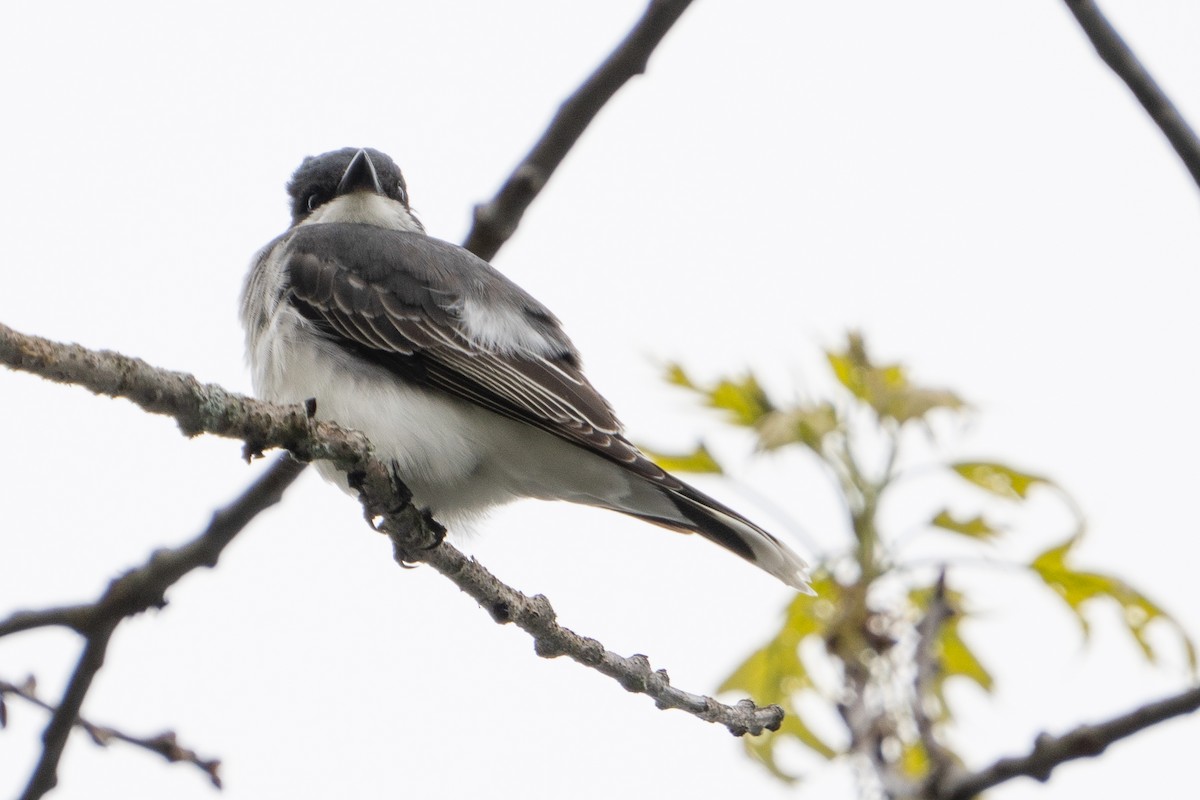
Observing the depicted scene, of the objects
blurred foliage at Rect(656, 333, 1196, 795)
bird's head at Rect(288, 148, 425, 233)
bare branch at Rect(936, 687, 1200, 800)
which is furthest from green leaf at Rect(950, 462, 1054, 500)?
bird's head at Rect(288, 148, 425, 233)

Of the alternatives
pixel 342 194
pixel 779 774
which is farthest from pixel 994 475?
pixel 342 194

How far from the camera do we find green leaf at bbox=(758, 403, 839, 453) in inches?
152

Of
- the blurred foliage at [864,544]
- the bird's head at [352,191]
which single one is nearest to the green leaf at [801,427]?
the blurred foliage at [864,544]

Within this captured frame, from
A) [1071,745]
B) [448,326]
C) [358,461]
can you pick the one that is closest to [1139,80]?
[1071,745]

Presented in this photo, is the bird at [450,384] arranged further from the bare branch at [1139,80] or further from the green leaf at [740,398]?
the bare branch at [1139,80]

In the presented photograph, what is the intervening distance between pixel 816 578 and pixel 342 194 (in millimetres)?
2850

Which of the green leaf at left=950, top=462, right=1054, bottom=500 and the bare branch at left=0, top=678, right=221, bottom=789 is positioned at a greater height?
the green leaf at left=950, top=462, right=1054, bottom=500

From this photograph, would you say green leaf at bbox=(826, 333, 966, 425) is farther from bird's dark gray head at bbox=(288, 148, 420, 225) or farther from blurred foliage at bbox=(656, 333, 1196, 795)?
bird's dark gray head at bbox=(288, 148, 420, 225)

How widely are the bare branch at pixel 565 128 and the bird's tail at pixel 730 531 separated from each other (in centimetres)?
147

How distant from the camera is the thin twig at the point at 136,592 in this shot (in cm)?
308

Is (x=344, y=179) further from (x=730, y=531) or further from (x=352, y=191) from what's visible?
(x=730, y=531)

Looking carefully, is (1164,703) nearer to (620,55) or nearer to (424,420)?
(620,55)

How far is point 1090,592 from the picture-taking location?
3.89 meters

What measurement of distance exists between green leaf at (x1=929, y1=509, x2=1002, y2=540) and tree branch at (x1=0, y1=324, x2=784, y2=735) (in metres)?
1.16
